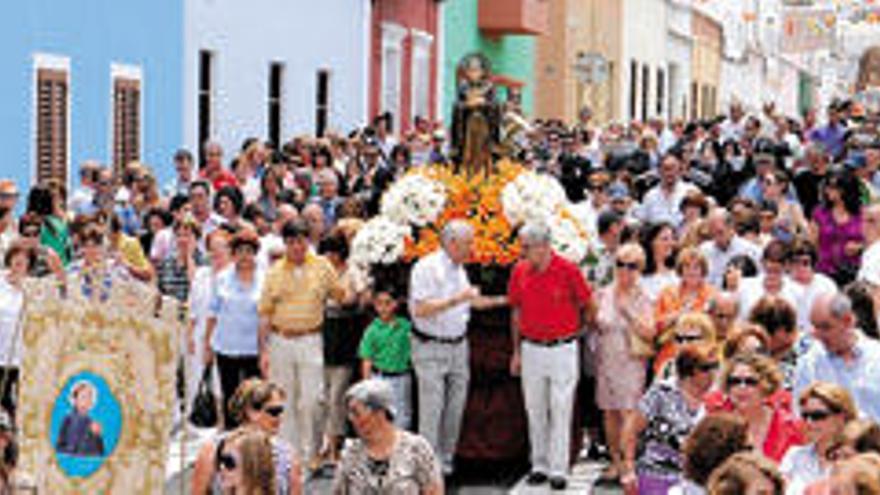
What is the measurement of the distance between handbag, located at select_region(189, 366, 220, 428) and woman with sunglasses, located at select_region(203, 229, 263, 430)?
120 mm

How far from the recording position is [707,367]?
1145 cm

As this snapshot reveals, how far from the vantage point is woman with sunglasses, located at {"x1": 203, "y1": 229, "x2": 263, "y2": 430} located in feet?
52.5

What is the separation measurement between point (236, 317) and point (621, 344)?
95.7 inches

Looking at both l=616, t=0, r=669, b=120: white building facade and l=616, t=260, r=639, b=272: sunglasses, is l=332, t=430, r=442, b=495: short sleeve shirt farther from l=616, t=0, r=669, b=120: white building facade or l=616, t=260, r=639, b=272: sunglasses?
l=616, t=0, r=669, b=120: white building facade

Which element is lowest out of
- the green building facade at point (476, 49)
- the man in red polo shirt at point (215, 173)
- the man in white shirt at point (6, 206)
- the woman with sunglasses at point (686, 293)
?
the woman with sunglasses at point (686, 293)

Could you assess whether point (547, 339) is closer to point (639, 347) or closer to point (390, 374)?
point (639, 347)

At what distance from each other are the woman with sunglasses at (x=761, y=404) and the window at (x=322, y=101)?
23091mm

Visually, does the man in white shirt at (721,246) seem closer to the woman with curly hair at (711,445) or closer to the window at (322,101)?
the woman with curly hair at (711,445)

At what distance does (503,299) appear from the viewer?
16000 millimetres

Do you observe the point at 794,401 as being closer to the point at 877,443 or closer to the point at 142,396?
the point at 877,443

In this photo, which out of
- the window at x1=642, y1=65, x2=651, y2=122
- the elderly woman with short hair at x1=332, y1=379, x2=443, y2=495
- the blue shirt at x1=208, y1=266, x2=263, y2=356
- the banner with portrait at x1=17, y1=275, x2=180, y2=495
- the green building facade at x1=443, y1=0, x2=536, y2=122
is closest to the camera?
the elderly woman with short hair at x1=332, y1=379, x2=443, y2=495

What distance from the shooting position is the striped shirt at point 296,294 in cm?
1573

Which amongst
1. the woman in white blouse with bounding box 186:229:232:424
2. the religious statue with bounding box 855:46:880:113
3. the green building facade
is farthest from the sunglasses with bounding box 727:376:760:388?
the religious statue with bounding box 855:46:880:113

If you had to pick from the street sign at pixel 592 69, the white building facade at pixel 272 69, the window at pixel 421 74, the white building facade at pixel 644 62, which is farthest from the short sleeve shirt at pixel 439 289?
the white building facade at pixel 644 62
